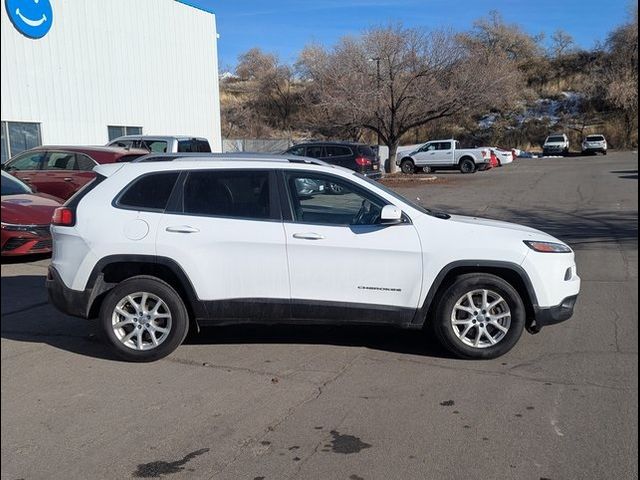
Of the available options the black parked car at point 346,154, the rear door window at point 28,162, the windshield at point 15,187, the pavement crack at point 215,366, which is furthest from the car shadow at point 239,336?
the black parked car at point 346,154

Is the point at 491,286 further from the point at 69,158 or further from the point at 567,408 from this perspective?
the point at 69,158

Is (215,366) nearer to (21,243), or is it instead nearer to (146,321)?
(146,321)

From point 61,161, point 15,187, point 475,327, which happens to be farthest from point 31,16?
point 475,327

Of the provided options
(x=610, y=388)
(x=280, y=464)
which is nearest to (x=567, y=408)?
(x=610, y=388)

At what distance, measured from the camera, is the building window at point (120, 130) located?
24.3 meters

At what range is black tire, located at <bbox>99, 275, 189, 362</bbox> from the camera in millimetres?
5102

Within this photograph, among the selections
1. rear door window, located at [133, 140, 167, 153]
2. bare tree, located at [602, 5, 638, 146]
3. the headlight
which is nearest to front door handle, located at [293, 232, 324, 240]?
the headlight

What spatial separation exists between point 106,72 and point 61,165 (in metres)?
11.9

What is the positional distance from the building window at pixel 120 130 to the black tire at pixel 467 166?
58.8ft

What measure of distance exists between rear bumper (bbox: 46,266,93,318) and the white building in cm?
1326

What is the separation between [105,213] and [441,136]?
182 feet

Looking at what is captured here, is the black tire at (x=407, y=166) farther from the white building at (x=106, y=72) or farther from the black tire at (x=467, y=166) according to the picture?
the white building at (x=106, y=72)

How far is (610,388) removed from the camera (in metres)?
4.45

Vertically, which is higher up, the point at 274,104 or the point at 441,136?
the point at 274,104
